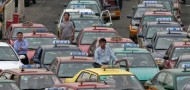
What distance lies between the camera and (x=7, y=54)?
88.7 ft

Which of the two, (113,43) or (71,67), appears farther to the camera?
(113,43)

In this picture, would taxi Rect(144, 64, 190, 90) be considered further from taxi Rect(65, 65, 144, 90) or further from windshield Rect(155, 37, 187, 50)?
windshield Rect(155, 37, 187, 50)

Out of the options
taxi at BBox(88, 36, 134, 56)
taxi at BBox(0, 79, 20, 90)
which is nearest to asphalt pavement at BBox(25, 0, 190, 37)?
taxi at BBox(88, 36, 134, 56)

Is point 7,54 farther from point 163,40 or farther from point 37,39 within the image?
point 163,40

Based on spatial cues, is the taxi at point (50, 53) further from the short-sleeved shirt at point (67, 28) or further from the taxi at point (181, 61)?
the short-sleeved shirt at point (67, 28)

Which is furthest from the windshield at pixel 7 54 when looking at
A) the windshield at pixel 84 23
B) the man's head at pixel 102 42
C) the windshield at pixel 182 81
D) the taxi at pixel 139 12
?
the taxi at pixel 139 12

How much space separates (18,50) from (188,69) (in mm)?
7325

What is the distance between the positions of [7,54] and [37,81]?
5.72m

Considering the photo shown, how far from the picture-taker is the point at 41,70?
2200cm

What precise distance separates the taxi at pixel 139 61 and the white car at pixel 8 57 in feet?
8.86

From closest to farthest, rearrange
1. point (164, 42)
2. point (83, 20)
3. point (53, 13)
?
point (164, 42), point (83, 20), point (53, 13)

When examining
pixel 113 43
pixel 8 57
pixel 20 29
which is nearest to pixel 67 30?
pixel 20 29

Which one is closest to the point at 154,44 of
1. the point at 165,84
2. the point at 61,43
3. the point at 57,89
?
the point at 61,43

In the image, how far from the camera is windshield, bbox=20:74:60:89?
2133 cm
